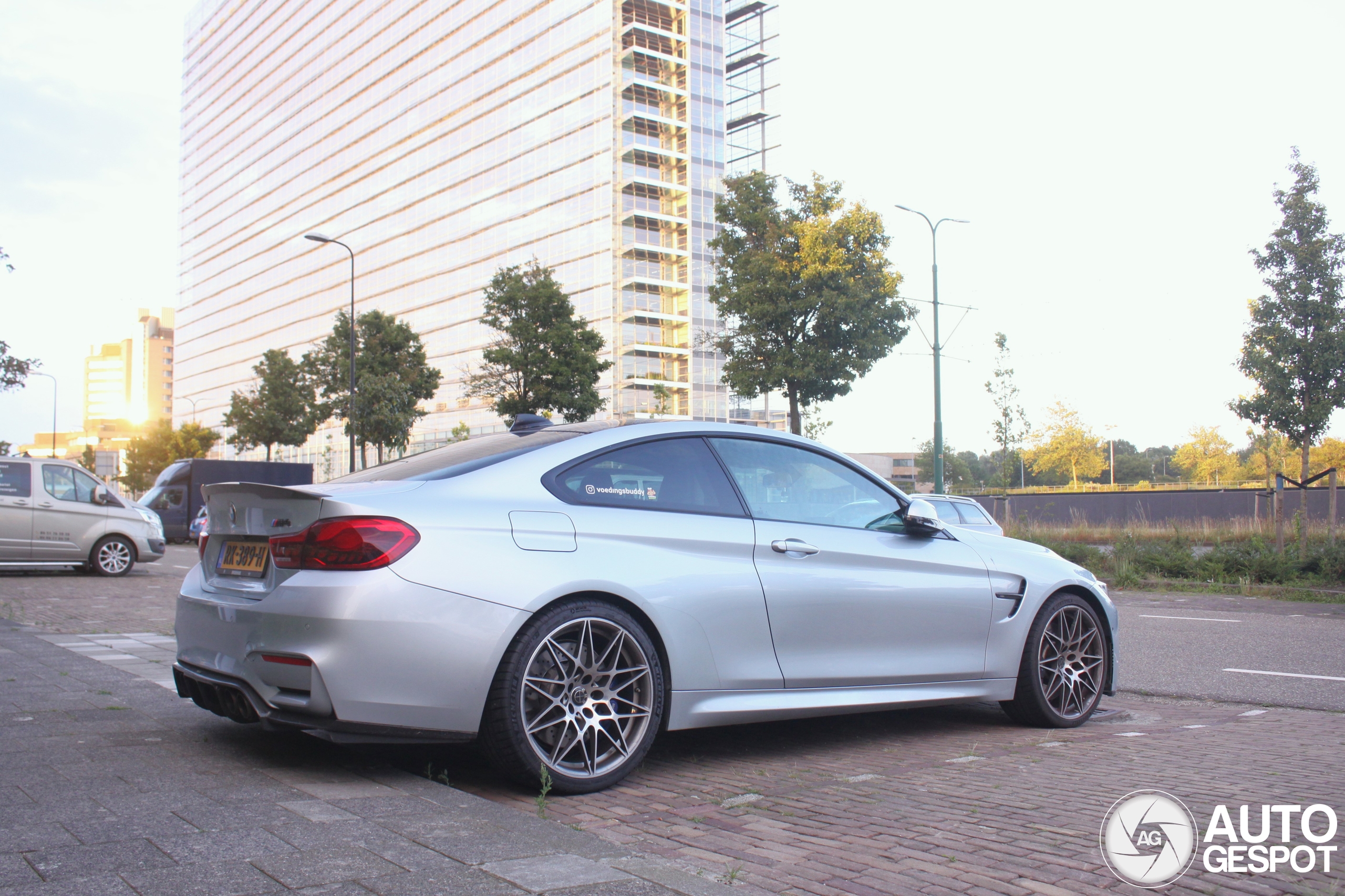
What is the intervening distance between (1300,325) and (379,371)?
35.8 metres

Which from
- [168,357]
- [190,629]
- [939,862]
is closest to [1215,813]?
[939,862]

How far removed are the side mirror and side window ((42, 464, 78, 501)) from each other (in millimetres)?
14695

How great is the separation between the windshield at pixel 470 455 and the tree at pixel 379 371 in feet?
126

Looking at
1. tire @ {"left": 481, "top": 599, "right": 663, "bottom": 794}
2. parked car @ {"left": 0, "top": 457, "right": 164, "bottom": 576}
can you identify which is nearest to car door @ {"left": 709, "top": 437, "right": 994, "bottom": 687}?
tire @ {"left": 481, "top": 599, "right": 663, "bottom": 794}

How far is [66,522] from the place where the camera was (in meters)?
15.6

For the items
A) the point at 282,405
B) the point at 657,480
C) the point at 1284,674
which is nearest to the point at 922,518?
the point at 657,480

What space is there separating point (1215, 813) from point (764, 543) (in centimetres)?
186

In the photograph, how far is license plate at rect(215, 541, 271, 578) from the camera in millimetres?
3789

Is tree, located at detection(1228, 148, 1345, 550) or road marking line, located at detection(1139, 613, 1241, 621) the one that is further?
tree, located at detection(1228, 148, 1345, 550)

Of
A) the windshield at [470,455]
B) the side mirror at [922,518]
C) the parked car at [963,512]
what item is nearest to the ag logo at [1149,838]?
the side mirror at [922,518]

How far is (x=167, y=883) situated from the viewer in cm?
247

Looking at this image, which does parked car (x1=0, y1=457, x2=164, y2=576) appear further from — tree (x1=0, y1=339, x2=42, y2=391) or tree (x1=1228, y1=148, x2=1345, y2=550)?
tree (x1=1228, y1=148, x2=1345, y2=550)

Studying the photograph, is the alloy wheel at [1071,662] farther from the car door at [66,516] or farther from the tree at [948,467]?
the tree at [948,467]

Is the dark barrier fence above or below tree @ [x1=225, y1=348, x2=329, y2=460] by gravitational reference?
below
